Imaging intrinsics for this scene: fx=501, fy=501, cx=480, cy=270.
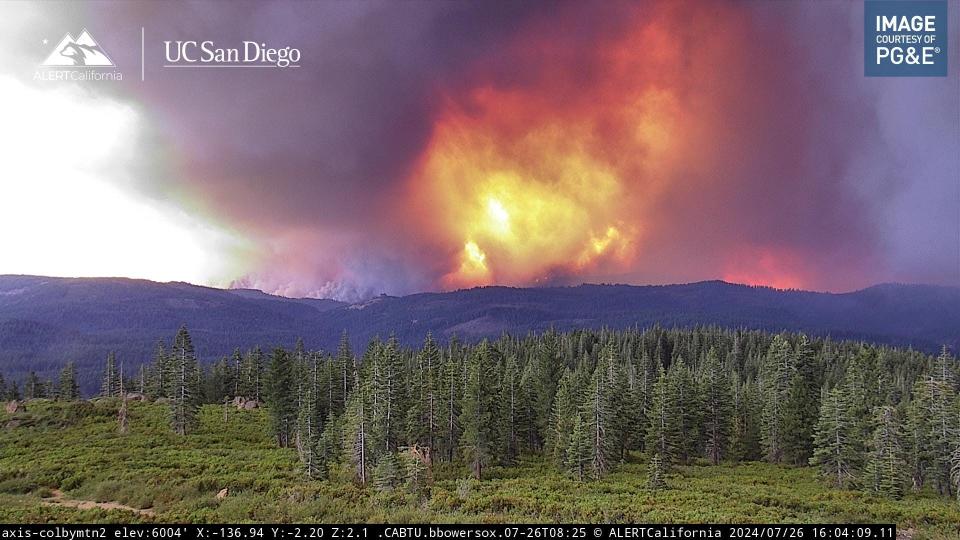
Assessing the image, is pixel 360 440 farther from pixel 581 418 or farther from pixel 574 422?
pixel 574 422

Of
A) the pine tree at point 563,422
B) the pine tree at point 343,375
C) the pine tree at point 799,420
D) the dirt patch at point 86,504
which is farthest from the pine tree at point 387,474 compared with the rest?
the pine tree at point 799,420

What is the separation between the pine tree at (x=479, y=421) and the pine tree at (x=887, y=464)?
3366cm

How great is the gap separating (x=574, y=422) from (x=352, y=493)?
27.0 m

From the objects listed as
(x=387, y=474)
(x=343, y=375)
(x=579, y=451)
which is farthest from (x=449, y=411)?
(x=343, y=375)

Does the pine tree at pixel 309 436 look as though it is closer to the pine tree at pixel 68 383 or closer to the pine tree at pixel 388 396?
the pine tree at pixel 388 396

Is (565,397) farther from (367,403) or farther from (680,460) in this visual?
(367,403)

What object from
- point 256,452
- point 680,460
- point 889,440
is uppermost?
point 889,440

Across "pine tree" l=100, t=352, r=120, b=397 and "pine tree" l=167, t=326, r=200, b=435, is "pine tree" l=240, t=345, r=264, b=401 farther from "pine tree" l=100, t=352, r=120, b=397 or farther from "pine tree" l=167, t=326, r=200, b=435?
"pine tree" l=100, t=352, r=120, b=397

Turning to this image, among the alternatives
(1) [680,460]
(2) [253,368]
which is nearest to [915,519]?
(1) [680,460]

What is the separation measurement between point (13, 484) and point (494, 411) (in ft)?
129

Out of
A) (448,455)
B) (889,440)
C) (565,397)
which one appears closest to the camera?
(889,440)

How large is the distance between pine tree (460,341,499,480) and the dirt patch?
2641 cm

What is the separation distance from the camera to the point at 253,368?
90625mm

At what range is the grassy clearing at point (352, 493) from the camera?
29.0 m
